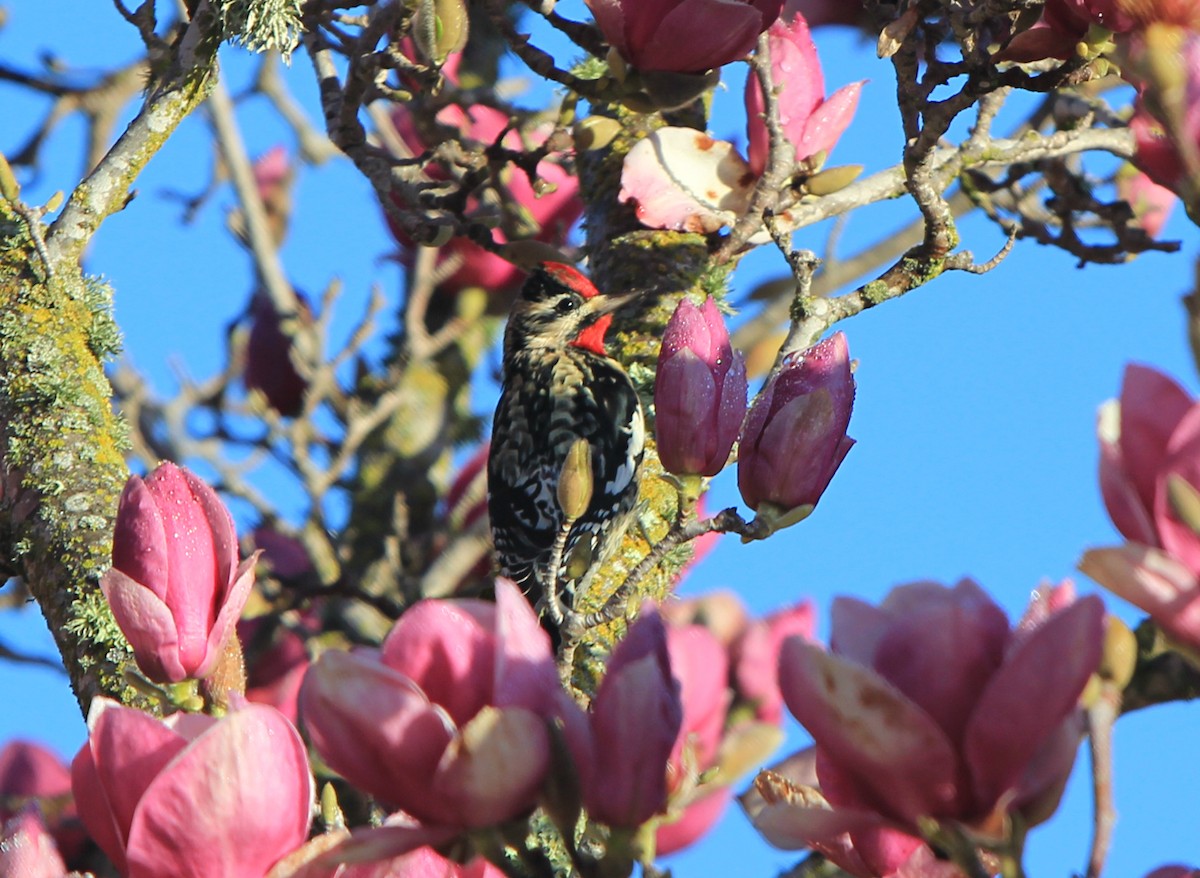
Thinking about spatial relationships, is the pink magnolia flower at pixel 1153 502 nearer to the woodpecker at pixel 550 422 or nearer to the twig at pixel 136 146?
the twig at pixel 136 146

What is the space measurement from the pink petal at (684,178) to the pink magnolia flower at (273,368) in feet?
6.00

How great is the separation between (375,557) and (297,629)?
755 millimetres

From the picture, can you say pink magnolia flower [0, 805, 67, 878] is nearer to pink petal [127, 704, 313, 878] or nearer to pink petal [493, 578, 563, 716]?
pink petal [127, 704, 313, 878]

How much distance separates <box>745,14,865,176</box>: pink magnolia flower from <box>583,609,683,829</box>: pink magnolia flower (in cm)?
125

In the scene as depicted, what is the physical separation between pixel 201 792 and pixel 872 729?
40cm

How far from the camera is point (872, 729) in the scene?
2.83 ft

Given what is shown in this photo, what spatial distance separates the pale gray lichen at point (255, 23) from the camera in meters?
1.79

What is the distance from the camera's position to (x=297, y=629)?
291 centimetres

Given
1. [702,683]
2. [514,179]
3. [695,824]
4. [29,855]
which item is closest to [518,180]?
[514,179]

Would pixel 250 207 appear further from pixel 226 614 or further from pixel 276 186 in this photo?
pixel 226 614

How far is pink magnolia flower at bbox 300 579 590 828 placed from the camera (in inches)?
35.5

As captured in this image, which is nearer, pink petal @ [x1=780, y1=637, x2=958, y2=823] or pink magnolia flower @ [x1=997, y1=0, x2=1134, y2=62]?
pink petal @ [x1=780, y1=637, x2=958, y2=823]

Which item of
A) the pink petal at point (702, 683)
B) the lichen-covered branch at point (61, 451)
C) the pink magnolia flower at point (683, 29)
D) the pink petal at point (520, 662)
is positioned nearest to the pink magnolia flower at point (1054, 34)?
the pink magnolia flower at point (683, 29)

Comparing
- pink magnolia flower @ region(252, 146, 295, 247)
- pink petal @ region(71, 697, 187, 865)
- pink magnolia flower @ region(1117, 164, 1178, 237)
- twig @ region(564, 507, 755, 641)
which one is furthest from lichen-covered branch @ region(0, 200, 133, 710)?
pink magnolia flower @ region(252, 146, 295, 247)
